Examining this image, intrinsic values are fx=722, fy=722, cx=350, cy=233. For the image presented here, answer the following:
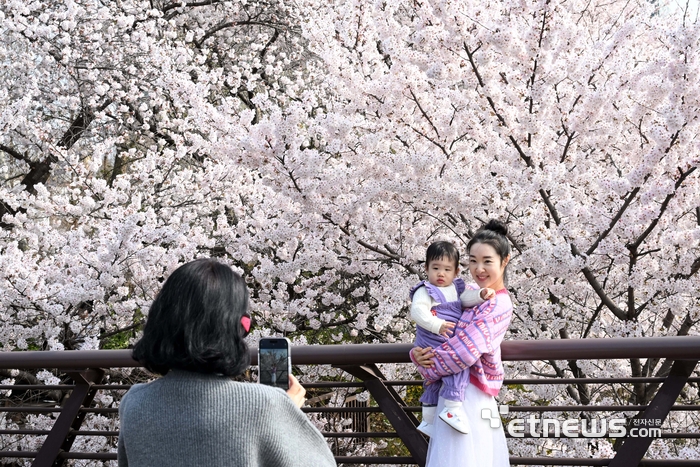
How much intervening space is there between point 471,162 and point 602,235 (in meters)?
1.09

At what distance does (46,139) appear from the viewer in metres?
7.24

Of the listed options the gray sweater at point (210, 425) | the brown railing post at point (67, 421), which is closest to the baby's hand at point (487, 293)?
the gray sweater at point (210, 425)

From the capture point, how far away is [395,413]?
2.88m

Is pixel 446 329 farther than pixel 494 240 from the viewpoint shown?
No

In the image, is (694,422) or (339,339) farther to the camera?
(339,339)

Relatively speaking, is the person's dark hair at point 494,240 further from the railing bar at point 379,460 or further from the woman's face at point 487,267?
the railing bar at point 379,460

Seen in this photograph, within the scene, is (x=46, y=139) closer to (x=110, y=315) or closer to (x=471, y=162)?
(x=110, y=315)

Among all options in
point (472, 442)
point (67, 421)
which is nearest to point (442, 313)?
point (472, 442)

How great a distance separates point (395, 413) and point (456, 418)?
43cm

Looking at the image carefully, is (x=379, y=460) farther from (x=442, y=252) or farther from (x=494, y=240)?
(x=494, y=240)

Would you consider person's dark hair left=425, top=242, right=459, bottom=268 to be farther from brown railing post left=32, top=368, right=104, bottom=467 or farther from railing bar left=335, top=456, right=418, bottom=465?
brown railing post left=32, top=368, right=104, bottom=467

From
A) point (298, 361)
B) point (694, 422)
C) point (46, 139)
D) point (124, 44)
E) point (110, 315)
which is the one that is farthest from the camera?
point (124, 44)

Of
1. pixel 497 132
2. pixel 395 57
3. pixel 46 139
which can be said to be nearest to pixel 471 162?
pixel 497 132

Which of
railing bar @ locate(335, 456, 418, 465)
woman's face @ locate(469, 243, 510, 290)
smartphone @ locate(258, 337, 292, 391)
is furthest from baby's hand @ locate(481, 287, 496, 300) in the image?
smartphone @ locate(258, 337, 292, 391)
